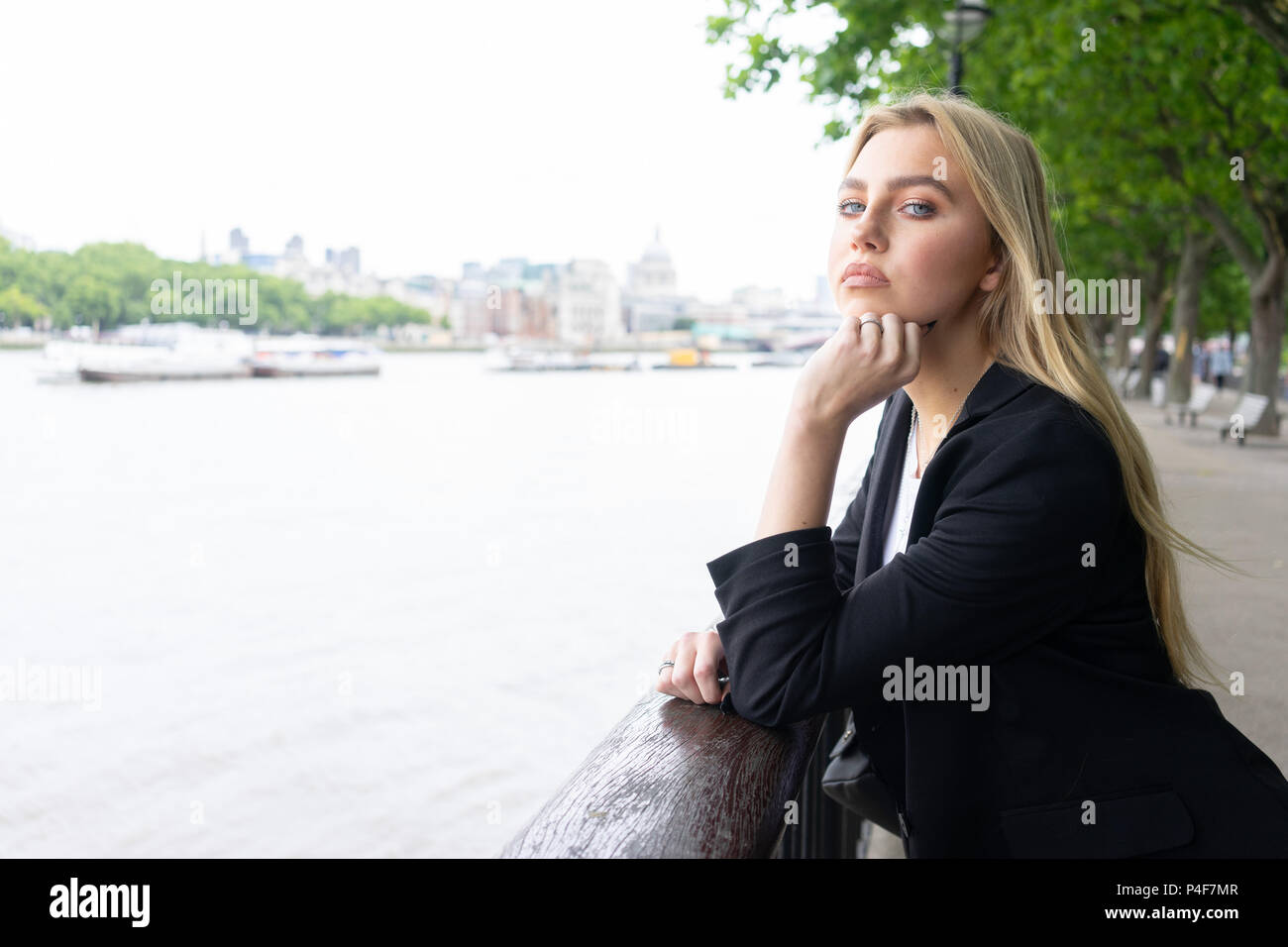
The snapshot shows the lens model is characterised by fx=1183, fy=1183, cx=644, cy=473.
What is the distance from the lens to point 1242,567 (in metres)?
7.51

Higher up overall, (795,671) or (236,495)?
(795,671)

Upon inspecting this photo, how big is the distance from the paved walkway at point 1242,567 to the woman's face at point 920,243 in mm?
585

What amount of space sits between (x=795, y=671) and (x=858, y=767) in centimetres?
49

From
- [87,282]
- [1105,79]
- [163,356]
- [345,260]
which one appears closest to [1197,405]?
[1105,79]

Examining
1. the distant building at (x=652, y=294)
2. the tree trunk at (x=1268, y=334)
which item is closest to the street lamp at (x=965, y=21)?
the tree trunk at (x=1268, y=334)

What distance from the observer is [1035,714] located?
5.21ft

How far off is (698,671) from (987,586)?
0.48 m

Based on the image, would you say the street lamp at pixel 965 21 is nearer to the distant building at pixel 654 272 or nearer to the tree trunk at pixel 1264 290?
the tree trunk at pixel 1264 290

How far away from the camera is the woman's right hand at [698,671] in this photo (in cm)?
181

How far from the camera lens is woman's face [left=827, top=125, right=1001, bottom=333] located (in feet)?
5.97

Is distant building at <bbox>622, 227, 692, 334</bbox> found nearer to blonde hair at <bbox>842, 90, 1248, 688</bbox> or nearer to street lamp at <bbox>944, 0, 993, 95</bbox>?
street lamp at <bbox>944, 0, 993, 95</bbox>

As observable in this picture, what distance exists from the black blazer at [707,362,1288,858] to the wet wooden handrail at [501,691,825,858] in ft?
0.24

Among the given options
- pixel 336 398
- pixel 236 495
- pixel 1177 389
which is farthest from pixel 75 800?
pixel 336 398
